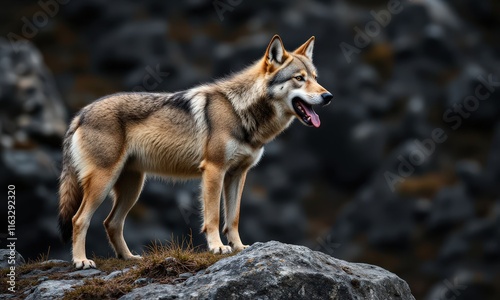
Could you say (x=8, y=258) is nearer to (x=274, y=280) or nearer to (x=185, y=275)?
(x=185, y=275)

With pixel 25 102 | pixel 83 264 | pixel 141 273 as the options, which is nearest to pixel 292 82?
pixel 141 273

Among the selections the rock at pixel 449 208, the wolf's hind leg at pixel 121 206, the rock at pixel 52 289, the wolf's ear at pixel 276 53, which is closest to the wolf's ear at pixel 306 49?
the wolf's ear at pixel 276 53

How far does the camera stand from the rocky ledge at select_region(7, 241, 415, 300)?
335 inches

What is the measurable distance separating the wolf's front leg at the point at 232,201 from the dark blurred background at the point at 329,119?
85.0 feet

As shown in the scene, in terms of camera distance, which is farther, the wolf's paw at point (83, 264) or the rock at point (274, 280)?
the wolf's paw at point (83, 264)

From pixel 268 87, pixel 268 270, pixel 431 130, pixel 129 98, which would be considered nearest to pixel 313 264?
pixel 268 270

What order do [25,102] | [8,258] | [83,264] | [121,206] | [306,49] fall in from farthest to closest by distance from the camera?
1. [25,102]
2. [306,49]
3. [121,206]
4. [8,258]
5. [83,264]

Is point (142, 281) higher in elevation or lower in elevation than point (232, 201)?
higher

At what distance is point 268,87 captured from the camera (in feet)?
39.0

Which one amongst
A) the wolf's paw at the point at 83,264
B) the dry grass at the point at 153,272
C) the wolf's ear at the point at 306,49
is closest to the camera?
the dry grass at the point at 153,272

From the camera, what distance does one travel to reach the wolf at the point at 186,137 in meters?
11.3

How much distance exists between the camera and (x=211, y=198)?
11.0 metres

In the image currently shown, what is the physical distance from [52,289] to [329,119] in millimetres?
41023

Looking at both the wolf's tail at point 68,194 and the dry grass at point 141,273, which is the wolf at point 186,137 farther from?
the dry grass at point 141,273
